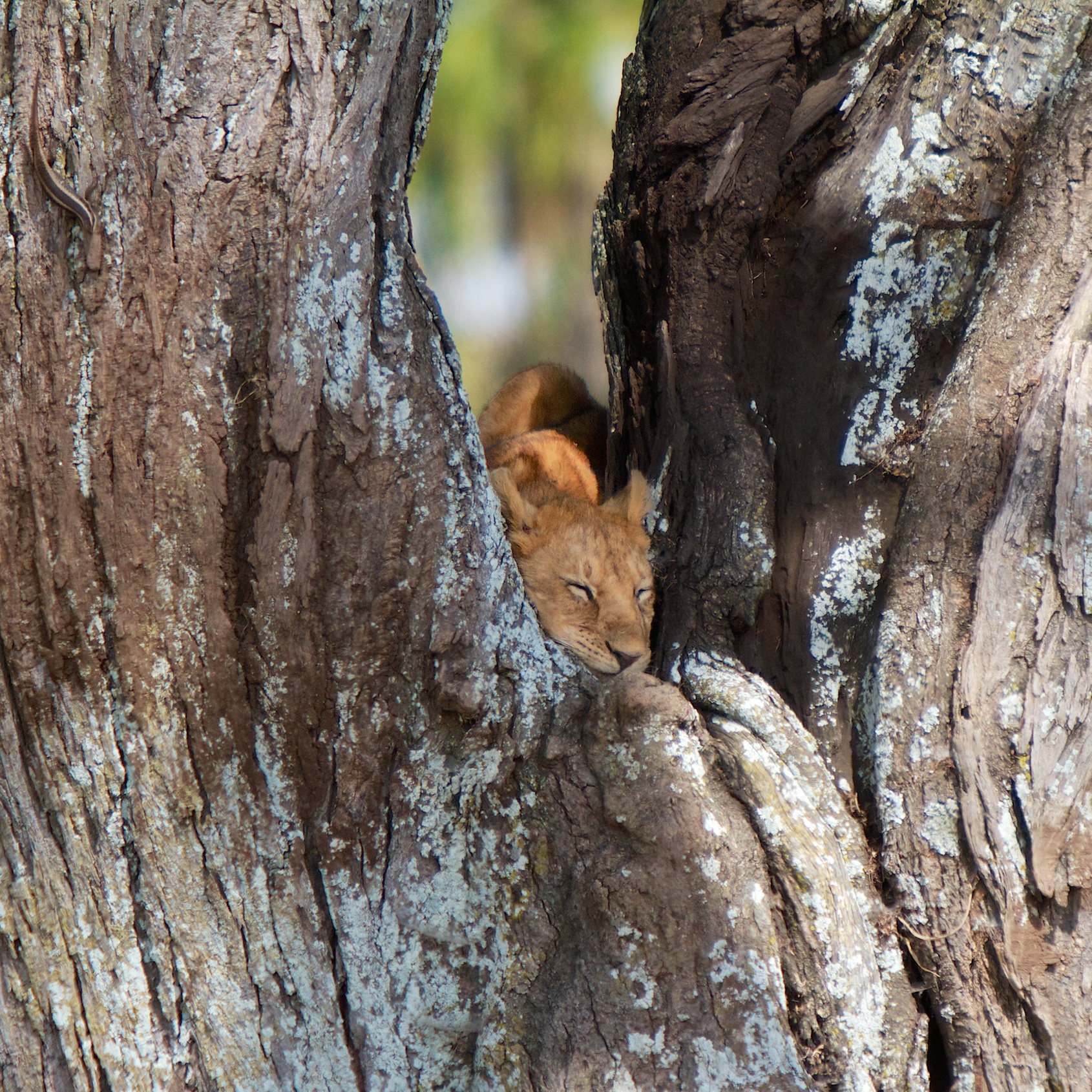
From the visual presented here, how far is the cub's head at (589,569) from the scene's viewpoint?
10.6 ft

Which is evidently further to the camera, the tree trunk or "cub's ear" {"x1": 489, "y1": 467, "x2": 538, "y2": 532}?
"cub's ear" {"x1": 489, "y1": 467, "x2": 538, "y2": 532}

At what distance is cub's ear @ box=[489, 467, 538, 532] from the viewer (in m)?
3.59

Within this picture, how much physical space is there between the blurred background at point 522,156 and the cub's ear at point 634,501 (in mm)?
4675

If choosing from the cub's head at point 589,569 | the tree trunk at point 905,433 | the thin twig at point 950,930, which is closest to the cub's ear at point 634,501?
the cub's head at point 589,569

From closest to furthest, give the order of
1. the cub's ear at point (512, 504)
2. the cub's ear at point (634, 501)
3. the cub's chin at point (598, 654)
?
the cub's ear at point (634, 501) → the cub's chin at point (598, 654) → the cub's ear at point (512, 504)

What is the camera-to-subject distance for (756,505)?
245 centimetres

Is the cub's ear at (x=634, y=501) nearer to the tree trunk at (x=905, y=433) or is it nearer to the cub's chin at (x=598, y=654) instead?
the tree trunk at (x=905, y=433)

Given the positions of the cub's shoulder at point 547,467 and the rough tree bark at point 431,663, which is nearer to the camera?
the rough tree bark at point 431,663

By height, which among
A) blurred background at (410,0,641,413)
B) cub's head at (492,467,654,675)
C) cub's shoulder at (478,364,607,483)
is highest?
blurred background at (410,0,641,413)

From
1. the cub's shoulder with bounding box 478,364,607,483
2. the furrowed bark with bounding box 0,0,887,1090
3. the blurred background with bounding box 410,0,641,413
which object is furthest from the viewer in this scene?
the blurred background with bounding box 410,0,641,413

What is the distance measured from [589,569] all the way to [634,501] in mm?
342

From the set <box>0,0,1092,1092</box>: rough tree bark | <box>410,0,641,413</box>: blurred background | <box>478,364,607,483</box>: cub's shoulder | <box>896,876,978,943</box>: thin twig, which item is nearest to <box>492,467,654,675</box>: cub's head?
<box>0,0,1092,1092</box>: rough tree bark

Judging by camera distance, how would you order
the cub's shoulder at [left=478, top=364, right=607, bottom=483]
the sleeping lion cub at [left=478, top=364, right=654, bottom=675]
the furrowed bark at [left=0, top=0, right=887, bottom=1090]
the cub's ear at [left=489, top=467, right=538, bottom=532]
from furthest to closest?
the cub's shoulder at [left=478, top=364, right=607, bottom=483], the cub's ear at [left=489, top=467, right=538, bottom=532], the sleeping lion cub at [left=478, top=364, right=654, bottom=675], the furrowed bark at [left=0, top=0, right=887, bottom=1090]

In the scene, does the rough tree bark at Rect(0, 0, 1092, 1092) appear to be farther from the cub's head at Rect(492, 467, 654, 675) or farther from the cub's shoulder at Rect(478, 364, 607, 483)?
the cub's shoulder at Rect(478, 364, 607, 483)
